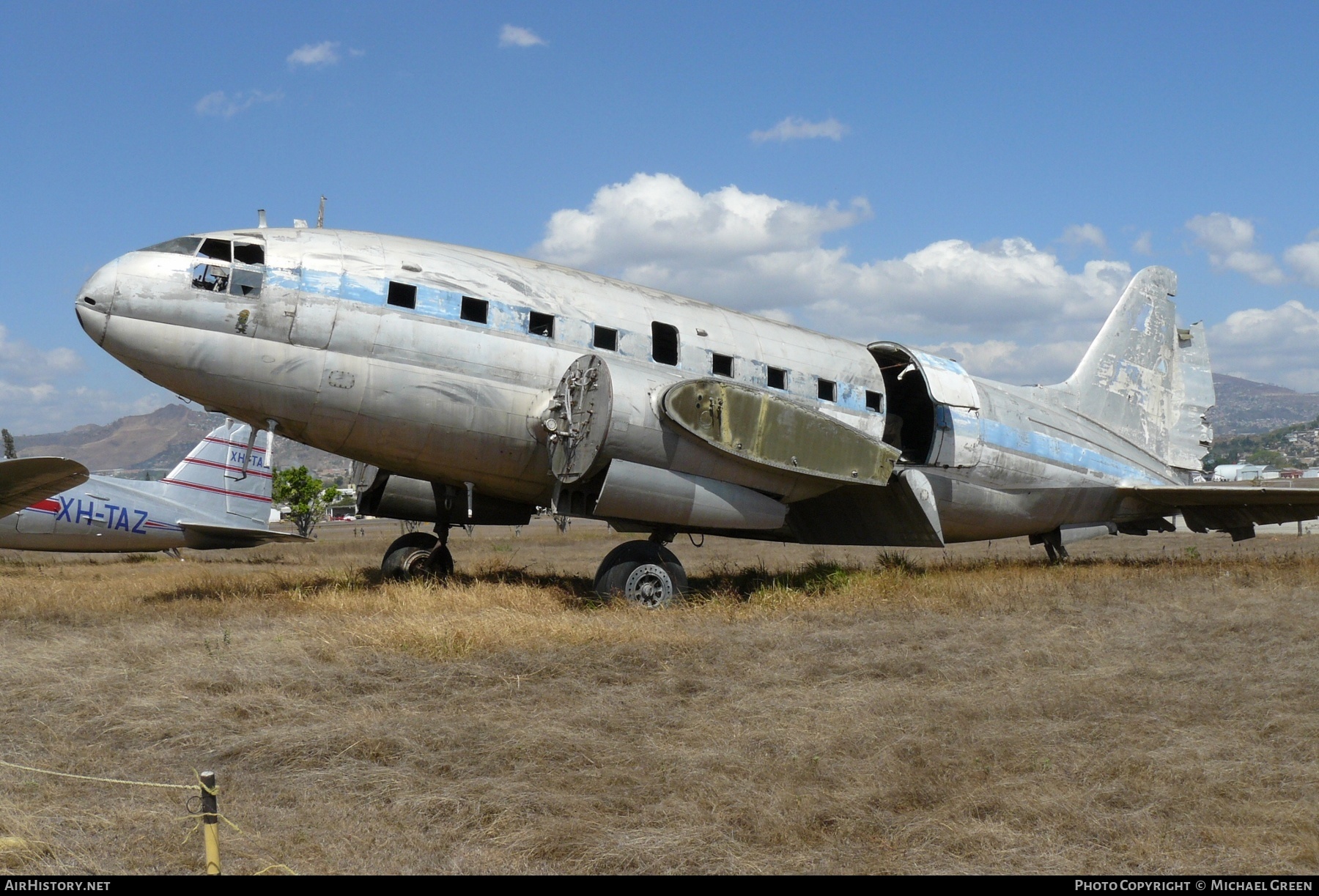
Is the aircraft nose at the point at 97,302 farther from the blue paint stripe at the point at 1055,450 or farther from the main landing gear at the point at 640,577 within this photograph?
the blue paint stripe at the point at 1055,450

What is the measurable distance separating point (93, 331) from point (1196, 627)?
13.1 meters

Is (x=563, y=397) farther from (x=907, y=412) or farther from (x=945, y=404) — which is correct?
(x=907, y=412)

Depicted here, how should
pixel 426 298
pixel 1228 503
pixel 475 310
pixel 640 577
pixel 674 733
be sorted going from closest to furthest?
pixel 674 733
pixel 426 298
pixel 475 310
pixel 640 577
pixel 1228 503

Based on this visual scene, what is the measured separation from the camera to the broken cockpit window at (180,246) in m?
12.1

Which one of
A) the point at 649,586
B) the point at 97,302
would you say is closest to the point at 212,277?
the point at 97,302

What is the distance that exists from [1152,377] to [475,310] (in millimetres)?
15412

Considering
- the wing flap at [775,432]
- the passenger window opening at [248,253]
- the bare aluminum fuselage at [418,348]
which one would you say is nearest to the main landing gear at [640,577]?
the bare aluminum fuselage at [418,348]

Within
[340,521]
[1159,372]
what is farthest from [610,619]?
[340,521]

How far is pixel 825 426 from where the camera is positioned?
1451 cm

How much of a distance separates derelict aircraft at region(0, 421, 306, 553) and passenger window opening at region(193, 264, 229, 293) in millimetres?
9806

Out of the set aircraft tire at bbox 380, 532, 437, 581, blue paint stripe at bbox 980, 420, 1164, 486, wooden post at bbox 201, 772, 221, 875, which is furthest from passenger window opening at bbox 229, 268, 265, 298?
blue paint stripe at bbox 980, 420, 1164, 486

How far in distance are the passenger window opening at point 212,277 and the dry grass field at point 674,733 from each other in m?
4.08

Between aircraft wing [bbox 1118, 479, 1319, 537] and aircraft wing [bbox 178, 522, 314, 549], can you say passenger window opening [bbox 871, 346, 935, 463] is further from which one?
aircraft wing [bbox 178, 522, 314, 549]

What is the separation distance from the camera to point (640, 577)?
13633mm
